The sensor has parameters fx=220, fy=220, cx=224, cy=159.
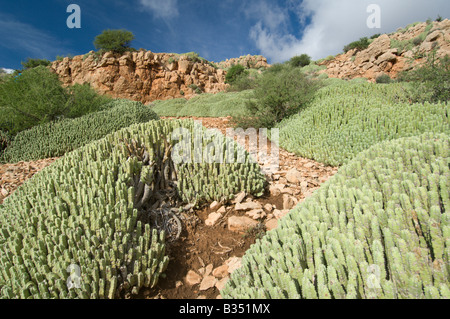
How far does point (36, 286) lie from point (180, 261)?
119cm

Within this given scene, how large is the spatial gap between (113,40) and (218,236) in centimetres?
3269

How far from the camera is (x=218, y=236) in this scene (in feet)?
8.84

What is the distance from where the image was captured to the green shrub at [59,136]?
223 inches

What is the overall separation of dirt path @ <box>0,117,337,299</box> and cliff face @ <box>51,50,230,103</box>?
26.7m

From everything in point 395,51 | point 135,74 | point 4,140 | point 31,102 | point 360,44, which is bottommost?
point 4,140

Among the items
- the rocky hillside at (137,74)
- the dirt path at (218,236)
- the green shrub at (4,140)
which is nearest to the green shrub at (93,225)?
the dirt path at (218,236)

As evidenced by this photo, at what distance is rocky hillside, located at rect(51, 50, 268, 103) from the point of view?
2691cm

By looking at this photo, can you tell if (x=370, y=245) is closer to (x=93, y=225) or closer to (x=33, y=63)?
(x=93, y=225)

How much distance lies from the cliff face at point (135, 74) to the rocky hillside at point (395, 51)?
1966cm

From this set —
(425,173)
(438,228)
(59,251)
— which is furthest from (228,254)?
(425,173)

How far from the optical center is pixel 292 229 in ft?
5.57

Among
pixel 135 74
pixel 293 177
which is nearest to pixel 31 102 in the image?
pixel 293 177

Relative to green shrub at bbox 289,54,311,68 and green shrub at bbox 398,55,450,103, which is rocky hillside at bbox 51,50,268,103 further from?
green shrub at bbox 398,55,450,103
